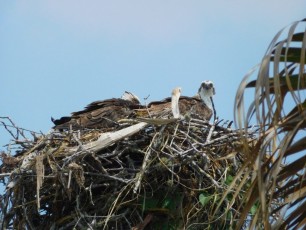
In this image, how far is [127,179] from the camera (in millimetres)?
7875

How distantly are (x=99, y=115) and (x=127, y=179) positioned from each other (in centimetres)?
155

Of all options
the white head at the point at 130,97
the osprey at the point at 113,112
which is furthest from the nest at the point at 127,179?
the white head at the point at 130,97

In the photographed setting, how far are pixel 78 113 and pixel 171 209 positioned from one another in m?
2.17

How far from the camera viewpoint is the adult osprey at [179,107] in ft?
28.7

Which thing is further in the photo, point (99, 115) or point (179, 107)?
point (179, 107)

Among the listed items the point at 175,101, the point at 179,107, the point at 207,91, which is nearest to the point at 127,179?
the point at 175,101

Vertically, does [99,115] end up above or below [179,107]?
above

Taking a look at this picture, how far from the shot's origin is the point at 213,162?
8008mm

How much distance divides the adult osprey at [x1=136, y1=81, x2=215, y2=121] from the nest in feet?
1.78

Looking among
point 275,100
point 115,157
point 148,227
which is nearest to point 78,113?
point 115,157

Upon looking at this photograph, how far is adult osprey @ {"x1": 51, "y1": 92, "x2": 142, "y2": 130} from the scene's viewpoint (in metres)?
9.02

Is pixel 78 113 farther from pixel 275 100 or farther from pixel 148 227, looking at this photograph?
pixel 275 100

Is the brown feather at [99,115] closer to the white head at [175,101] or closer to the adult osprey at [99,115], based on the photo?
the adult osprey at [99,115]

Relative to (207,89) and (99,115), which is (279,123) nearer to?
(99,115)
